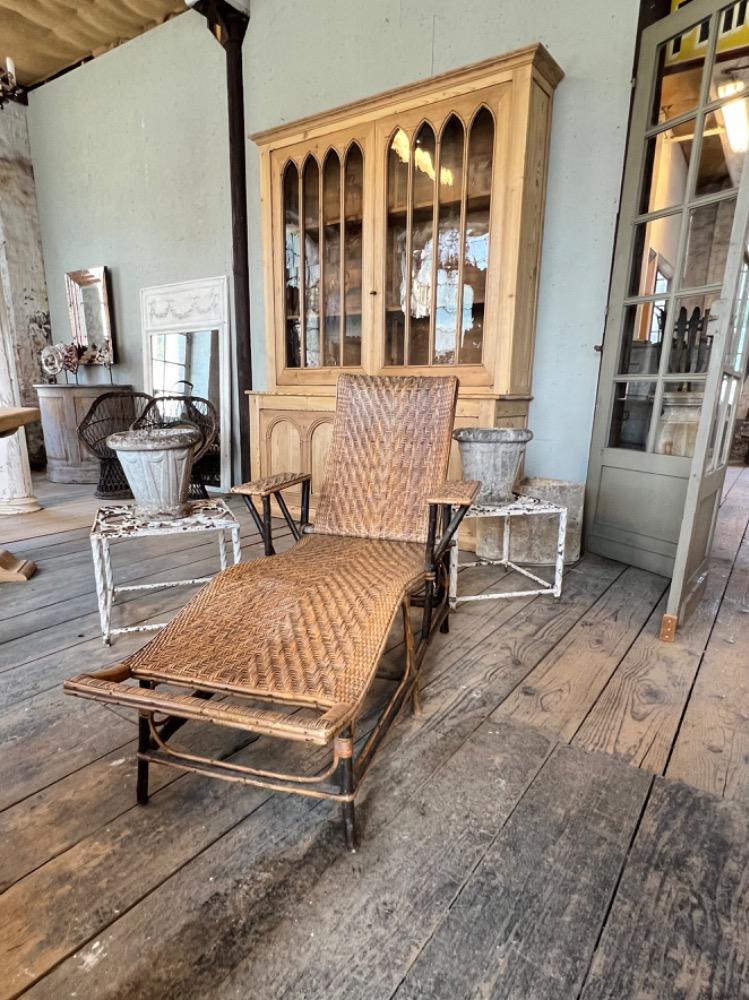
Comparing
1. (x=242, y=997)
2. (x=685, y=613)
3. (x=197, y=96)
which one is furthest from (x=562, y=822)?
(x=197, y=96)

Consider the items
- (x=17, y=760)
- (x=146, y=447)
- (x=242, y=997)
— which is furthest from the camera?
(x=146, y=447)

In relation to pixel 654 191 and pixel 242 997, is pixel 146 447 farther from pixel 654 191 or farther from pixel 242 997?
pixel 654 191

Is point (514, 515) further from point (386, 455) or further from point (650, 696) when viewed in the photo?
point (650, 696)

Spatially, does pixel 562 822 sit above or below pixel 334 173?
below

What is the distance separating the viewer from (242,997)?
77cm

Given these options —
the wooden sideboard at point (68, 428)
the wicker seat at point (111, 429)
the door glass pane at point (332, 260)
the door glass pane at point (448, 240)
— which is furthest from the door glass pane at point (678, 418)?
the wooden sideboard at point (68, 428)

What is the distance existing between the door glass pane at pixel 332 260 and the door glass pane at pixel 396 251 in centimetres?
33

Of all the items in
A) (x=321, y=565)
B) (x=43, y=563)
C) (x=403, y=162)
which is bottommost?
(x=43, y=563)

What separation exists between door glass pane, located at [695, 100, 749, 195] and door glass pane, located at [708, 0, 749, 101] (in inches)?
2.9

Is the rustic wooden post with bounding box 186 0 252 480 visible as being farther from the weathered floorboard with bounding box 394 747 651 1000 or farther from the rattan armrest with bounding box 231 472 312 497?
the weathered floorboard with bounding box 394 747 651 1000

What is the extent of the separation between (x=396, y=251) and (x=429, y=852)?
2679 millimetres

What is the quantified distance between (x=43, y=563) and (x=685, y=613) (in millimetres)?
2895

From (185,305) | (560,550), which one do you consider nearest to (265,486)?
(560,550)

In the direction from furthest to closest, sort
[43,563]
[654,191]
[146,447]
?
1. [43,563]
2. [654,191]
3. [146,447]
